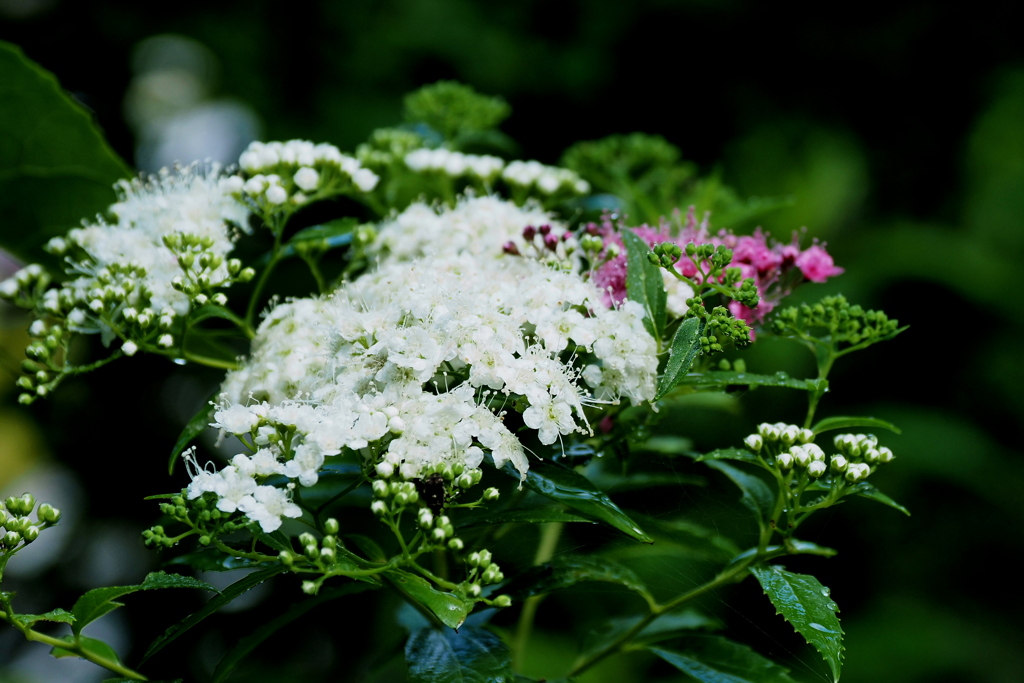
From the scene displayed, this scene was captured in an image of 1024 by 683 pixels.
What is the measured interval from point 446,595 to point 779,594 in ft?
1.25

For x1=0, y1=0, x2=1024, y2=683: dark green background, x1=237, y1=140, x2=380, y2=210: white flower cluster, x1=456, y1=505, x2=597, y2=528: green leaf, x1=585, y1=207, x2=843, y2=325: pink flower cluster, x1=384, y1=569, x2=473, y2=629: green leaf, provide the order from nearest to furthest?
x1=384, y1=569, x2=473, y2=629: green leaf, x1=456, y1=505, x2=597, y2=528: green leaf, x1=585, y1=207, x2=843, y2=325: pink flower cluster, x1=237, y1=140, x2=380, y2=210: white flower cluster, x1=0, y1=0, x2=1024, y2=683: dark green background

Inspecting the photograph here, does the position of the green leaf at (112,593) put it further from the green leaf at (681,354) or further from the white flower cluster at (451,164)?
the white flower cluster at (451,164)

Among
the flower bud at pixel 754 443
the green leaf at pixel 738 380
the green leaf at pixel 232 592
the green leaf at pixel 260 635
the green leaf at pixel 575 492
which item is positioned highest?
the green leaf at pixel 738 380

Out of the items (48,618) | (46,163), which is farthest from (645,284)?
(46,163)

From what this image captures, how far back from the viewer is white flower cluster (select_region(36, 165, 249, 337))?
3.81 feet

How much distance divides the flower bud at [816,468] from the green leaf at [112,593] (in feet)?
2.18

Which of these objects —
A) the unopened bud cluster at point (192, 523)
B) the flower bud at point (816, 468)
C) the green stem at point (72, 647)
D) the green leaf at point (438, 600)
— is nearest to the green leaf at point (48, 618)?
the green stem at point (72, 647)

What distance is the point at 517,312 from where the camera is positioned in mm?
1020

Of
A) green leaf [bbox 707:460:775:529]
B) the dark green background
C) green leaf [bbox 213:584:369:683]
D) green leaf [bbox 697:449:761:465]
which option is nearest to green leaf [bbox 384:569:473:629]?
green leaf [bbox 213:584:369:683]

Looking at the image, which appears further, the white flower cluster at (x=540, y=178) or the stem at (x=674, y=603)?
the white flower cluster at (x=540, y=178)

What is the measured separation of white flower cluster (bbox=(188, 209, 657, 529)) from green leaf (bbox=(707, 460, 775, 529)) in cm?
22

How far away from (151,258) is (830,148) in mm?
3232

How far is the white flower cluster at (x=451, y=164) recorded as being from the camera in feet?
5.03

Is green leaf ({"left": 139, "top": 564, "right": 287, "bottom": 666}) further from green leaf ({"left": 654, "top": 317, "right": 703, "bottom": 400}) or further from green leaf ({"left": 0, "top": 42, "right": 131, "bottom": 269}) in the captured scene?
green leaf ({"left": 0, "top": 42, "right": 131, "bottom": 269})
